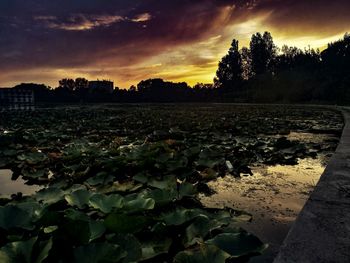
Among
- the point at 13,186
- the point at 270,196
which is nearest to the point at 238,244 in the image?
the point at 270,196

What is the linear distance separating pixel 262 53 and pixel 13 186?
225 ft

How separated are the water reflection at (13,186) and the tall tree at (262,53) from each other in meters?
67.8

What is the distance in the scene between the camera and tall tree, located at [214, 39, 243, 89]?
6888cm

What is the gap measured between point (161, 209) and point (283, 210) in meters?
0.88

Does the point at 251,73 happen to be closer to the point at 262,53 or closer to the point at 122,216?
the point at 262,53

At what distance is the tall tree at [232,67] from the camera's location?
226ft

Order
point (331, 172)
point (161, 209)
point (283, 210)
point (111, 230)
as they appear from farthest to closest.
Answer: point (331, 172) → point (283, 210) → point (161, 209) → point (111, 230)

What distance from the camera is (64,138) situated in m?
6.07

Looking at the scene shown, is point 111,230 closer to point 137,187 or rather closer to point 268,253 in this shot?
point 268,253

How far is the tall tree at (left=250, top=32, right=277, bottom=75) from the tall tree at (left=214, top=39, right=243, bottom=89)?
9.62ft

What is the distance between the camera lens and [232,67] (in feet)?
227

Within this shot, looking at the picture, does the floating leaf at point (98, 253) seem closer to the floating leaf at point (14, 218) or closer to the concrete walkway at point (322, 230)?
the floating leaf at point (14, 218)

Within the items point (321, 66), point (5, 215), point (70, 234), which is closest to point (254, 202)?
point (70, 234)

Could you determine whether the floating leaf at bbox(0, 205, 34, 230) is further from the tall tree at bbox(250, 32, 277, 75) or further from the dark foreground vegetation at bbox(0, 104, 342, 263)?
the tall tree at bbox(250, 32, 277, 75)
